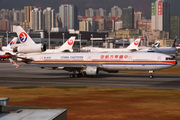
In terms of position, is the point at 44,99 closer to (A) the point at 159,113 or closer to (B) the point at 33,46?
(A) the point at 159,113

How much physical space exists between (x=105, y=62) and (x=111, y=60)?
3.44 feet

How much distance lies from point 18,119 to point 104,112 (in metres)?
12.8

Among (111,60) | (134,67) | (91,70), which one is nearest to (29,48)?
(91,70)

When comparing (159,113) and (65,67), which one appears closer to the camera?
(159,113)

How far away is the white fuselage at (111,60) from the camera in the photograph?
166 ft

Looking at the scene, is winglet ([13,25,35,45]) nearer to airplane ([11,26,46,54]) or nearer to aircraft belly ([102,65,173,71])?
airplane ([11,26,46,54])

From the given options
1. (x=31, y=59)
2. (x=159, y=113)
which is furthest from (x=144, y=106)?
(x=31, y=59)

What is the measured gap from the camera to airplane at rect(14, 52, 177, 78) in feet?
166

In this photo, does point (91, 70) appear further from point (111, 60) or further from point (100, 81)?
point (111, 60)

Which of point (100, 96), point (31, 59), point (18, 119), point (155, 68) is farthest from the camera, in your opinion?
point (31, 59)

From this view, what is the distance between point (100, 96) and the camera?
1283 inches

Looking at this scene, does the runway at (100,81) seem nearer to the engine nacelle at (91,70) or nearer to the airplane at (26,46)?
the engine nacelle at (91,70)

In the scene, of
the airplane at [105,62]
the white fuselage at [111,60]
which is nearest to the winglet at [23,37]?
the white fuselage at [111,60]

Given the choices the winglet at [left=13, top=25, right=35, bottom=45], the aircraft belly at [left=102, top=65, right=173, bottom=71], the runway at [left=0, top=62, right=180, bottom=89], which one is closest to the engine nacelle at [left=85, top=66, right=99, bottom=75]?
the runway at [left=0, top=62, right=180, bottom=89]
